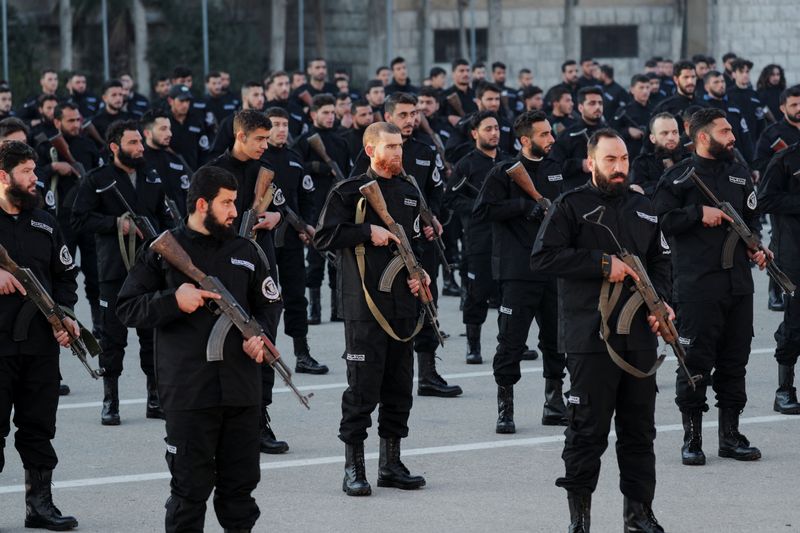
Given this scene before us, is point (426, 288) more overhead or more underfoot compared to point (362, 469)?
more overhead

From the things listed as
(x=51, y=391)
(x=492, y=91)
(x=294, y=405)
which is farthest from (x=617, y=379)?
(x=492, y=91)

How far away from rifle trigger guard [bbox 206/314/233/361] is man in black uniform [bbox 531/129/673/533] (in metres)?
1.71

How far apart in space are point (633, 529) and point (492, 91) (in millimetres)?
7441

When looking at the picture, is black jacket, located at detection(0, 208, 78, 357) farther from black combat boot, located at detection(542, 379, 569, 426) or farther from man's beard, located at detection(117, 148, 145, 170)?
black combat boot, located at detection(542, 379, 569, 426)

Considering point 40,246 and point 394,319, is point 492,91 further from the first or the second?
point 40,246

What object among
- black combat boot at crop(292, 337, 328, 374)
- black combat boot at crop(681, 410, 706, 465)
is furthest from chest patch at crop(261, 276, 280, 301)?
black combat boot at crop(292, 337, 328, 374)

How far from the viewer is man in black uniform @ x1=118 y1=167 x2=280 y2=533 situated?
21.8 feet

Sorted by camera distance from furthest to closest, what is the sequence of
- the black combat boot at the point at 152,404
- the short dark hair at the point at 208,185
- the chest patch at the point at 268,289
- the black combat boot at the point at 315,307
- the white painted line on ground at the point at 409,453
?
the black combat boot at the point at 315,307, the black combat boot at the point at 152,404, the white painted line on ground at the point at 409,453, the chest patch at the point at 268,289, the short dark hair at the point at 208,185

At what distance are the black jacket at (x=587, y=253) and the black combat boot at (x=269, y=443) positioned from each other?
2.56m

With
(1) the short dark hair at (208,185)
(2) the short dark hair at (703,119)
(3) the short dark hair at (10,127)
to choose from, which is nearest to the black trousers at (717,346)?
(2) the short dark hair at (703,119)

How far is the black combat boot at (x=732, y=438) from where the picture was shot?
9062 millimetres

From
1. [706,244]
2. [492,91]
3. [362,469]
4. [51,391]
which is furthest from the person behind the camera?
[492,91]

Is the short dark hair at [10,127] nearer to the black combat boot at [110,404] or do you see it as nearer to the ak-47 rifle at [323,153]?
the black combat boot at [110,404]

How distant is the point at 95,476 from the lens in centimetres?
891
